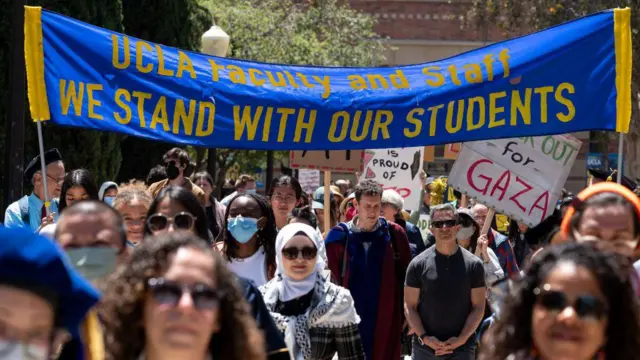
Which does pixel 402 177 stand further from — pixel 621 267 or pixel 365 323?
pixel 621 267

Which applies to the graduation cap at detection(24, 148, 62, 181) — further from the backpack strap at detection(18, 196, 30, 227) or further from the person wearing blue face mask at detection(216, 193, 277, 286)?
the person wearing blue face mask at detection(216, 193, 277, 286)

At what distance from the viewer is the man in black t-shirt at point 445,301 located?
8.82 m

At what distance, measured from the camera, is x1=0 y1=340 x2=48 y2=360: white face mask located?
2.98 meters

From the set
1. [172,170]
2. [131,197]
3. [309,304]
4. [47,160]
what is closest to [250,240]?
[309,304]

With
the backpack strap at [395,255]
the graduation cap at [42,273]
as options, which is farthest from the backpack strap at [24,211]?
the graduation cap at [42,273]

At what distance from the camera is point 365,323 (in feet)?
29.5

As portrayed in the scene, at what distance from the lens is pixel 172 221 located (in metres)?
5.61

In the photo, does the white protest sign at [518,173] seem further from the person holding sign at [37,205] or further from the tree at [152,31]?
the tree at [152,31]

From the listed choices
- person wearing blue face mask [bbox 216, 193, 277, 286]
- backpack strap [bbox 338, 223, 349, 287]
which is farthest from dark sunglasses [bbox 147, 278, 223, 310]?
backpack strap [bbox 338, 223, 349, 287]

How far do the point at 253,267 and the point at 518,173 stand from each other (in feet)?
12.4

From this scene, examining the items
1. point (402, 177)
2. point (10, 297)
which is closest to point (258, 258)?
point (10, 297)

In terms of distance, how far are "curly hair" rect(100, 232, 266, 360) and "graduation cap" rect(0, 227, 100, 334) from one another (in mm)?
274

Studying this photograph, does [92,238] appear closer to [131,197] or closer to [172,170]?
[131,197]

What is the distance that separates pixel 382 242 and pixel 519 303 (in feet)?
18.0
